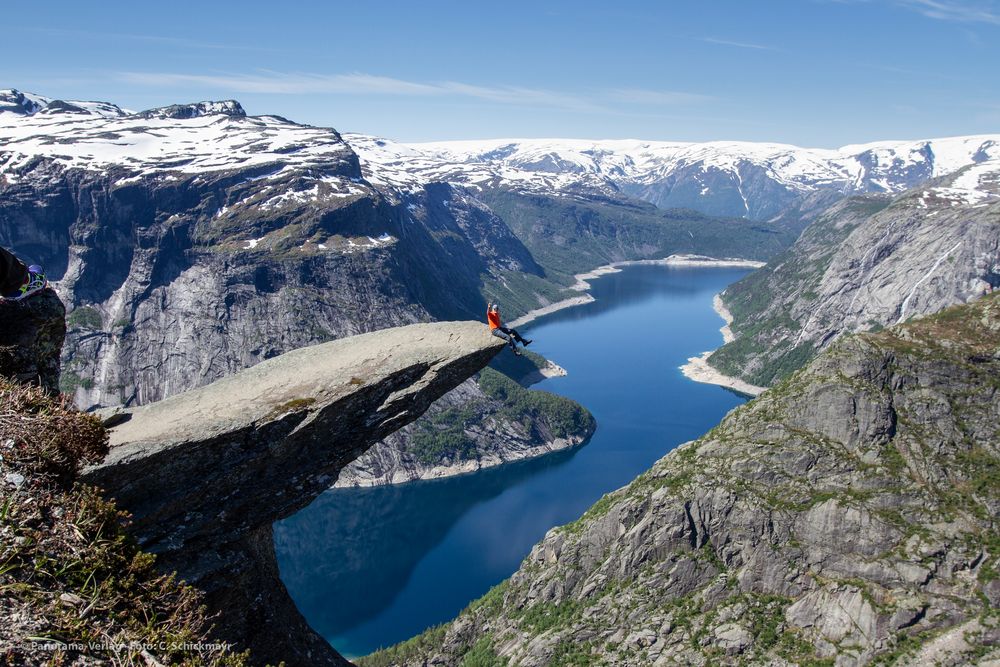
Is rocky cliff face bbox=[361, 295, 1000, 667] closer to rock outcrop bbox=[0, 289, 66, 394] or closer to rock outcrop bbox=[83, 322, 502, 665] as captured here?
rock outcrop bbox=[83, 322, 502, 665]

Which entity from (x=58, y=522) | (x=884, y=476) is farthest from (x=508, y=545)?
(x=58, y=522)

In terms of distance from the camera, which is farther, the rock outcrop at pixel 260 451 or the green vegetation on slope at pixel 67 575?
the rock outcrop at pixel 260 451

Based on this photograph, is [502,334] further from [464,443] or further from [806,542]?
[464,443]

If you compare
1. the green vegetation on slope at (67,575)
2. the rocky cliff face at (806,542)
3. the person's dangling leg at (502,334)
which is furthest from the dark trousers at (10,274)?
the rocky cliff face at (806,542)

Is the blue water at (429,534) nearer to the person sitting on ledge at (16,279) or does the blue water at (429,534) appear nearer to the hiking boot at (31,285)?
the hiking boot at (31,285)

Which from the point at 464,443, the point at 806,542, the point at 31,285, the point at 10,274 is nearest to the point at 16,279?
the point at 10,274

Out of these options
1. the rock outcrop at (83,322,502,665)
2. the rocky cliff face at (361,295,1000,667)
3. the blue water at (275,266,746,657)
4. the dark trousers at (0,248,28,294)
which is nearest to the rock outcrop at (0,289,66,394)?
the dark trousers at (0,248,28,294)

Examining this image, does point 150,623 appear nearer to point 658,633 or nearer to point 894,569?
point 658,633
